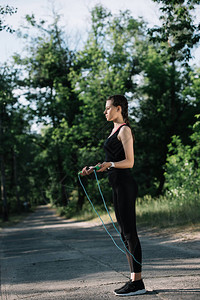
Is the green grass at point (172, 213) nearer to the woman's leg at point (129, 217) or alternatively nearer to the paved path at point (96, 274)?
the paved path at point (96, 274)

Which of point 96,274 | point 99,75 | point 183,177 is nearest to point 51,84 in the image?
point 99,75

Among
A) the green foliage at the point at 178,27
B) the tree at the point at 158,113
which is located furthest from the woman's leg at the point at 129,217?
the tree at the point at 158,113

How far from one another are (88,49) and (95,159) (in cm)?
1060

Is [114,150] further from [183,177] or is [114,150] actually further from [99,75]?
[99,75]

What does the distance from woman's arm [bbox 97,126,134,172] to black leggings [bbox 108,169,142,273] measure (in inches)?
3.9

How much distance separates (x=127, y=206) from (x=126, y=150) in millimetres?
568

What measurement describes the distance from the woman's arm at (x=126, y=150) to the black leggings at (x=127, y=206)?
3.9 inches

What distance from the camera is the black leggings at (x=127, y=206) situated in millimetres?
3869

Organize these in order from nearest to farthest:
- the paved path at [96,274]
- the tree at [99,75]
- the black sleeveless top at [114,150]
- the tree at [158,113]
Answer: the black sleeveless top at [114,150] < the paved path at [96,274] < the tree at [99,75] < the tree at [158,113]

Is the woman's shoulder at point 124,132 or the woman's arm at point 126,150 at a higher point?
the woman's shoulder at point 124,132

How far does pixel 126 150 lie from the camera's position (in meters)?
3.86

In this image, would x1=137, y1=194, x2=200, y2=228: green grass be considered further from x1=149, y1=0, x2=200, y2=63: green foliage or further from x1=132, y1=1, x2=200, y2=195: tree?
x1=132, y1=1, x2=200, y2=195: tree

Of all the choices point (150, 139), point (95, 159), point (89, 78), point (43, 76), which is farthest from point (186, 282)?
Answer: point (43, 76)

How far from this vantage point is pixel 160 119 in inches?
1216
